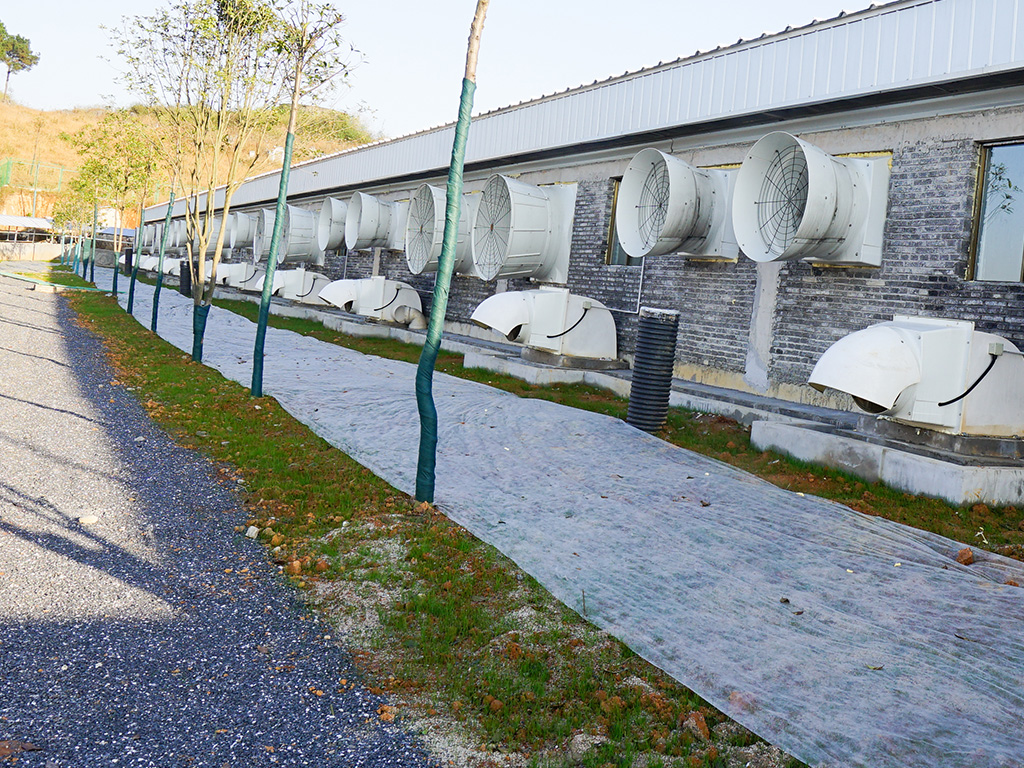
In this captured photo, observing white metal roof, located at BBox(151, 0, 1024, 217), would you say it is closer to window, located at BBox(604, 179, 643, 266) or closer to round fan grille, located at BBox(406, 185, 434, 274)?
window, located at BBox(604, 179, 643, 266)

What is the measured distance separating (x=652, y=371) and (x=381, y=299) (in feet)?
37.1

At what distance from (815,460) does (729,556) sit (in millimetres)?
2855

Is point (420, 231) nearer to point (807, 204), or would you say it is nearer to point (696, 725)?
point (807, 204)

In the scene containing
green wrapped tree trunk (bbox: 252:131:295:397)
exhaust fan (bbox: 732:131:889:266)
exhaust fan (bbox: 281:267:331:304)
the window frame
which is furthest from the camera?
exhaust fan (bbox: 281:267:331:304)

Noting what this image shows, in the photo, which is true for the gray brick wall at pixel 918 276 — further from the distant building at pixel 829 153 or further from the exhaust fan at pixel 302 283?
the exhaust fan at pixel 302 283

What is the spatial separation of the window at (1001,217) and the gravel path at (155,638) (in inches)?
314

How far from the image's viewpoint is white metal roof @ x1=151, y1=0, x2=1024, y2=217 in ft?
28.2

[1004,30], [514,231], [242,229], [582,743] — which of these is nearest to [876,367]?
[1004,30]

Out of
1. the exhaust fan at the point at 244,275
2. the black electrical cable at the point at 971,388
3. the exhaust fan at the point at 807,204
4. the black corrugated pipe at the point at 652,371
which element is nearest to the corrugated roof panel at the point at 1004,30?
the exhaust fan at the point at 807,204

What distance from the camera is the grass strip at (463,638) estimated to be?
10.7 feet

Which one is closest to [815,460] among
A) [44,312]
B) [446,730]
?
[446,730]

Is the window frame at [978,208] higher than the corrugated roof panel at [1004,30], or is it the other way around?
the corrugated roof panel at [1004,30]

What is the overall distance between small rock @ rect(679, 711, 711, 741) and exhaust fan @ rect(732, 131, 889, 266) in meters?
7.23

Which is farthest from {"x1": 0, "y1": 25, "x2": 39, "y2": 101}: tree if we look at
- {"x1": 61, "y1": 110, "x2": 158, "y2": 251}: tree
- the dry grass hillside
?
{"x1": 61, "y1": 110, "x2": 158, "y2": 251}: tree
